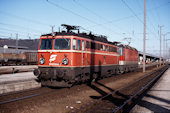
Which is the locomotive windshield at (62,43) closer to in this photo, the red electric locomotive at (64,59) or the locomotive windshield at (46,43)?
the red electric locomotive at (64,59)

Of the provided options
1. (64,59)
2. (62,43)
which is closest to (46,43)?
(62,43)

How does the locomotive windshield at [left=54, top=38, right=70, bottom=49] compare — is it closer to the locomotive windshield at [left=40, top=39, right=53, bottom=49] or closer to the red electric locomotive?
the red electric locomotive

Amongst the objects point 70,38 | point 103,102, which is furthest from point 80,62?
point 103,102

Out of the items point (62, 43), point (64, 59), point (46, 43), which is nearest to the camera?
point (64, 59)

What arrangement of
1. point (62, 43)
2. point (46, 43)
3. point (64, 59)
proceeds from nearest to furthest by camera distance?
1. point (64, 59)
2. point (62, 43)
3. point (46, 43)

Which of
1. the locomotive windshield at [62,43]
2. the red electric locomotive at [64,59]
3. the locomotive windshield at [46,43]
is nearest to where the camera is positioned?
the red electric locomotive at [64,59]

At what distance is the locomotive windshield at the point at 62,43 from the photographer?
1050cm

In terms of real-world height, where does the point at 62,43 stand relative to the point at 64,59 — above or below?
above

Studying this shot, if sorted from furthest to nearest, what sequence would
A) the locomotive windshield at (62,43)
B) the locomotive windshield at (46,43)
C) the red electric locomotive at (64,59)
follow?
the locomotive windshield at (46,43), the locomotive windshield at (62,43), the red electric locomotive at (64,59)

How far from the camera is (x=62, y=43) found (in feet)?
34.8

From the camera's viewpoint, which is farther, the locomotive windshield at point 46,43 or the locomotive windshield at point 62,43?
the locomotive windshield at point 46,43

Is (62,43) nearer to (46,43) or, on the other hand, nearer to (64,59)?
(64,59)

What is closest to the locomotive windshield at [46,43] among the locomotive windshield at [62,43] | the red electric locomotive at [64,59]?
the red electric locomotive at [64,59]

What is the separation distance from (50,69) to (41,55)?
4.65ft
